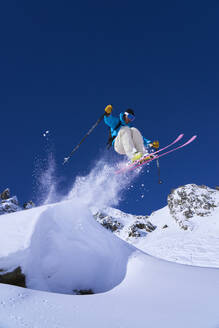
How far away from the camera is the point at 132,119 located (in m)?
8.52

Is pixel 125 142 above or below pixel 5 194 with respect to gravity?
below

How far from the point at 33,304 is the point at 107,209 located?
79.3m

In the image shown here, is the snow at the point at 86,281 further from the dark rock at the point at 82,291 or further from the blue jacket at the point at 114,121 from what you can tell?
the blue jacket at the point at 114,121

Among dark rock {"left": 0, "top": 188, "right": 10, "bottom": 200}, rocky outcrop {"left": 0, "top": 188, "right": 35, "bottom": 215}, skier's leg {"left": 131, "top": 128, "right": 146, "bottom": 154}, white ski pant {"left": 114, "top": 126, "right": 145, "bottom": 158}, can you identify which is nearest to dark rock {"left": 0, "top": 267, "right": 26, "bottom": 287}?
white ski pant {"left": 114, "top": 126, "right": 145, "bottom": 158}

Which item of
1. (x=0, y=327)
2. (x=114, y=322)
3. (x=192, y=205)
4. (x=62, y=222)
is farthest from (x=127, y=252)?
(x=192, y=205)

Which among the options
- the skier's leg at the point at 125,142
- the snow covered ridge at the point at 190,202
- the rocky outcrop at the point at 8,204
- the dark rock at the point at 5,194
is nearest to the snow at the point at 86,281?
the skier's leg at the point at 125,142

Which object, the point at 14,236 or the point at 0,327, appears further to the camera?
the point at 14,236

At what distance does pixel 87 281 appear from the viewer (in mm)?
2996

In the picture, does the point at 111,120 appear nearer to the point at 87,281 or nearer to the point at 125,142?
the point at 125,142

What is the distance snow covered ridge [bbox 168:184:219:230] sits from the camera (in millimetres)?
34844

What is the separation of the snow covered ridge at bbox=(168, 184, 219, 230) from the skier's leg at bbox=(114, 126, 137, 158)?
28137 mm

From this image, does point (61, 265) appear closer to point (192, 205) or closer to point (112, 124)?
point (112, 124)

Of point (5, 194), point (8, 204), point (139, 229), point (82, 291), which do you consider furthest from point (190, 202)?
point (5, 194)

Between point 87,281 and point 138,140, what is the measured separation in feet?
20.8
